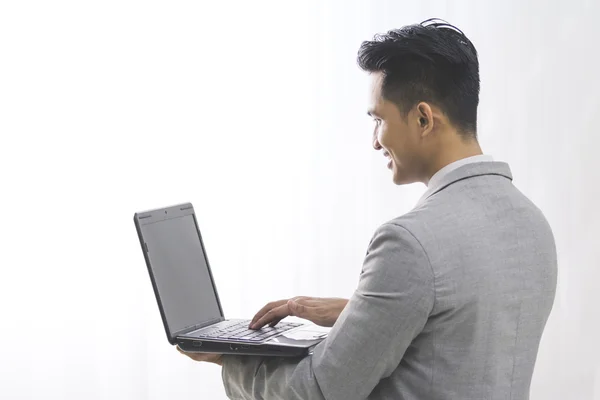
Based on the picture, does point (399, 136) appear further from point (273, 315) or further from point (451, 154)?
point (273, 315)

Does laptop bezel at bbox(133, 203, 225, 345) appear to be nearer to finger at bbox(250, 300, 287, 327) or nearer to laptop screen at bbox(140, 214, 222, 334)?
laptop screen at bbox(140, 214, 222, 334)

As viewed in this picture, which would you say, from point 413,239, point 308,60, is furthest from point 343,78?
point 413,239

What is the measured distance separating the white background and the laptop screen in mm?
957

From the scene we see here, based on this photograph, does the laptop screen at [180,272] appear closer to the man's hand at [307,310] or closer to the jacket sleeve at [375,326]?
the man's hand at [307,310]

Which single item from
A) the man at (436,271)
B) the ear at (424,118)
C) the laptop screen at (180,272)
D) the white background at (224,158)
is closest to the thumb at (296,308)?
the man at (436,271)

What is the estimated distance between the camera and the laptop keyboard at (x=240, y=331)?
131 centimetres

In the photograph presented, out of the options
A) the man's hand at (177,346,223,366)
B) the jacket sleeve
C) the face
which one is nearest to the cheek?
the face

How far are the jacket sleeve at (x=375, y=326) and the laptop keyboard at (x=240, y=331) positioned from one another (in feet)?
0.53

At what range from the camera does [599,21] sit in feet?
8.70

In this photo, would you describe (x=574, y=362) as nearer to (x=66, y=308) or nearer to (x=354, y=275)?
(x=354, y=275)

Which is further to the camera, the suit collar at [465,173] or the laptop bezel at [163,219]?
the laptop bezel at [163,219]

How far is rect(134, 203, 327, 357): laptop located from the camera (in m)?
1.28

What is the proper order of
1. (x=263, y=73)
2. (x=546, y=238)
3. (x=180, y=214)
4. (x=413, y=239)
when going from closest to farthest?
(x=413, y=239) < (x=546, y=238) < (x=180, y=214) < (x=263, y=73)

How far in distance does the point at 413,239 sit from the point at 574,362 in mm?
1860
